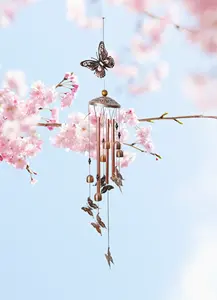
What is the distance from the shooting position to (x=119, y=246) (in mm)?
2553

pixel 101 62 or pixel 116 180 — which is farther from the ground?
pixel 101 62

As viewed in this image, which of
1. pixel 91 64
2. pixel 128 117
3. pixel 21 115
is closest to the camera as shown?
pixel 91 64

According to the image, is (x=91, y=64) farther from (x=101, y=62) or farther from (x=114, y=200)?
(x=114, y=200)

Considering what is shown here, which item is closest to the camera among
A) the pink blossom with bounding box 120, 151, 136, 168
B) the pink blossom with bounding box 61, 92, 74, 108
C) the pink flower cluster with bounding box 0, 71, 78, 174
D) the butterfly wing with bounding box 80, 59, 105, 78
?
the butterfly wing with bounding box 80, 59, 105, 78

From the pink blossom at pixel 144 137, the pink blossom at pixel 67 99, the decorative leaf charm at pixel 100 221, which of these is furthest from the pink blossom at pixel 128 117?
the decorative leaf charm at pixel 100 221

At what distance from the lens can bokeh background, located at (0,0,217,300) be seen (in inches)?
98.4

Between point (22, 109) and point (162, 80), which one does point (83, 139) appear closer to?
point (22, 109)

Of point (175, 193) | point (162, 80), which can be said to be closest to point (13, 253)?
point (175, 193)

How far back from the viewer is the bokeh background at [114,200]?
8.20ft

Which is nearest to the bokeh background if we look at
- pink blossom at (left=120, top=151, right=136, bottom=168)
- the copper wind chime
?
pink blossom at (left=120, top=151, right=136, bottom=168)

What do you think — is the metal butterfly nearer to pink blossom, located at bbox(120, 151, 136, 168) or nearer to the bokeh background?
the bokeh background

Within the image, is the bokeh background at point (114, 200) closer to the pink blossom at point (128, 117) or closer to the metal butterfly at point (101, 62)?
the pink blossom at point (128, 117)

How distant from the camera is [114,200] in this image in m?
2.55

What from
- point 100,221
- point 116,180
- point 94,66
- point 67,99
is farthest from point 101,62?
point 100,221
